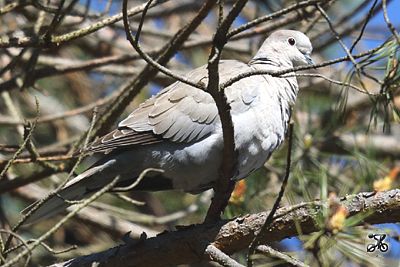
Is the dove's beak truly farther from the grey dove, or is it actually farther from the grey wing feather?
the grey wing feather

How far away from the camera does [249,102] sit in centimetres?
317

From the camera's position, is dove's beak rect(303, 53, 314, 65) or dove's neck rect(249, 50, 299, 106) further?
dove's beak rect(303, 53, 314, 65)

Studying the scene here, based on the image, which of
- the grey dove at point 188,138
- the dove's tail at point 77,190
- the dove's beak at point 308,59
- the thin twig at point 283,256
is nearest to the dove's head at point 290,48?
the dove's beak at point 308,59

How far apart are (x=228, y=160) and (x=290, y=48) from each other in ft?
2.97

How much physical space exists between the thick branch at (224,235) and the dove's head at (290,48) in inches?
43.2

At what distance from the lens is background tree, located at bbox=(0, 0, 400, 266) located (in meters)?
2.35

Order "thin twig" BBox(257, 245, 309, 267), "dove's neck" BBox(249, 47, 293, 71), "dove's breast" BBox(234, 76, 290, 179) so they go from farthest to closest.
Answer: "dove's neck" BBox(249, 47, 293, 71) < "dove's breast" BBox(234, 76, 290, 179) < "thin twig" BBox(257, 245, 309, 267)

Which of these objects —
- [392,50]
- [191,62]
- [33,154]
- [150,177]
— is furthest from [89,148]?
[191,62]

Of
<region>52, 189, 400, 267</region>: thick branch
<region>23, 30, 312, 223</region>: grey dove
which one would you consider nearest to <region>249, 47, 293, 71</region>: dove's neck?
<region>23, 30, 312, 223</region>: grey dove

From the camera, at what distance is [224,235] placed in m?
2.75

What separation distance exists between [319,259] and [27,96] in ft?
10.6

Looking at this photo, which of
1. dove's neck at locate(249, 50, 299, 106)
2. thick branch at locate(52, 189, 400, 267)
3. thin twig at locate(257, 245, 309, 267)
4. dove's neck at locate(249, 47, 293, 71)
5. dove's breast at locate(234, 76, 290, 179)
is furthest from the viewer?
dove's neck at locate(249, 47, 293, 71)

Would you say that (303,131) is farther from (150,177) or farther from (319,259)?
(319,259)

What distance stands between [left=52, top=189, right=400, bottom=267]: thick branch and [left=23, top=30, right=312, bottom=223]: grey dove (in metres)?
0.38
